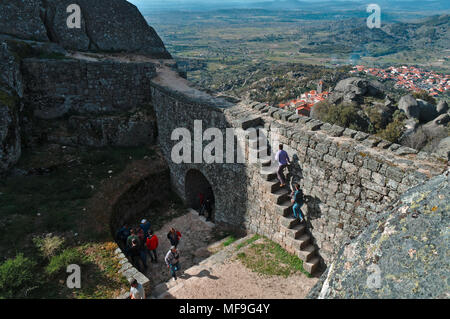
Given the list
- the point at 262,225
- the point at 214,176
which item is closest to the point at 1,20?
the point at 214,176

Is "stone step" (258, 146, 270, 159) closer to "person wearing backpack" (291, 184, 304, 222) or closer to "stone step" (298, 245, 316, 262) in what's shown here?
"person wearing backpack" (291, 184, 304, 222)

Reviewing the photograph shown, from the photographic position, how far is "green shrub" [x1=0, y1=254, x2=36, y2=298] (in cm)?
758

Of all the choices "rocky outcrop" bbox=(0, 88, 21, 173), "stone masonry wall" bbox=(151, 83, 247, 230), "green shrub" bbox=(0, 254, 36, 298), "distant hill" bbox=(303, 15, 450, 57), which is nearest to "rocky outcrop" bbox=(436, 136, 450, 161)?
"stone masonry wall" bbox=(151, 83, 247, 230)

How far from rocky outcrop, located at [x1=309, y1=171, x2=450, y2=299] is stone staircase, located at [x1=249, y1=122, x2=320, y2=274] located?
17.2ft

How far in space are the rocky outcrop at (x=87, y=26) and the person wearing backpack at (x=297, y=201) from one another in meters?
16.5

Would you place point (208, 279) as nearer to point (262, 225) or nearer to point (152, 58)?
point (262, 225)

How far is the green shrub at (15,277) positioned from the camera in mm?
7578

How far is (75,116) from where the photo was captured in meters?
16.2

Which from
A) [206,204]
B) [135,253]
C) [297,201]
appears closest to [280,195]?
[297,201]

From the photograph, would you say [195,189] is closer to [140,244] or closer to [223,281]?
[140,244]

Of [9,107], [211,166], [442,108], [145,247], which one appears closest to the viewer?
[145,247]

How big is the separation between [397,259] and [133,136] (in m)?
14.7

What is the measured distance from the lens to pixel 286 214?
31.5ft

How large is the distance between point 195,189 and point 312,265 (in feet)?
24.1
